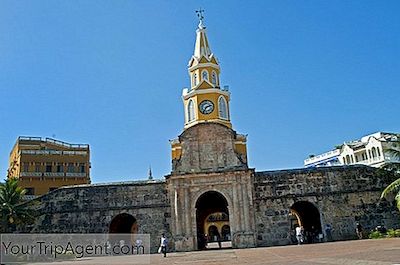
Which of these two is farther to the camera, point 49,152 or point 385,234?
point 49,152

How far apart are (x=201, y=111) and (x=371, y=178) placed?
2139cm

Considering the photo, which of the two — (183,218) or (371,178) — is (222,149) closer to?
(183,218)

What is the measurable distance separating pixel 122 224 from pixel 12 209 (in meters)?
10.4

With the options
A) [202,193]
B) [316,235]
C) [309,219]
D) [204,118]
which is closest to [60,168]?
[204,118]

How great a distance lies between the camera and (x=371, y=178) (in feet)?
110

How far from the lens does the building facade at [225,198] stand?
3228cm

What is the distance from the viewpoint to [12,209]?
106ft

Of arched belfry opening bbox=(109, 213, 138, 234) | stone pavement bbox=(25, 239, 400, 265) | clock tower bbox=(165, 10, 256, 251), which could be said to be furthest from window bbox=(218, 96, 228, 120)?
stone pavement bbox=(25, 239, 400, 265)

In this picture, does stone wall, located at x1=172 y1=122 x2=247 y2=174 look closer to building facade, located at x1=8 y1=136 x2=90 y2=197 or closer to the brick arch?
the brick arch

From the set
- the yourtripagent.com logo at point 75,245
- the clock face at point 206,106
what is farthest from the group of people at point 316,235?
the clock face at point 206,106

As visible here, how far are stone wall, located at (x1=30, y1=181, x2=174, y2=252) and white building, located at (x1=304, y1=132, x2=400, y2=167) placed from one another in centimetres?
3556

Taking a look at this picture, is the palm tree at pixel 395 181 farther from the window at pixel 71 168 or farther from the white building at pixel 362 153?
the window at pixel 71 168

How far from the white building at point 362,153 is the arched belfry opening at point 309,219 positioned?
21.7 meters

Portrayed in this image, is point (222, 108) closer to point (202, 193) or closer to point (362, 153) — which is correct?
point (202, 193)
